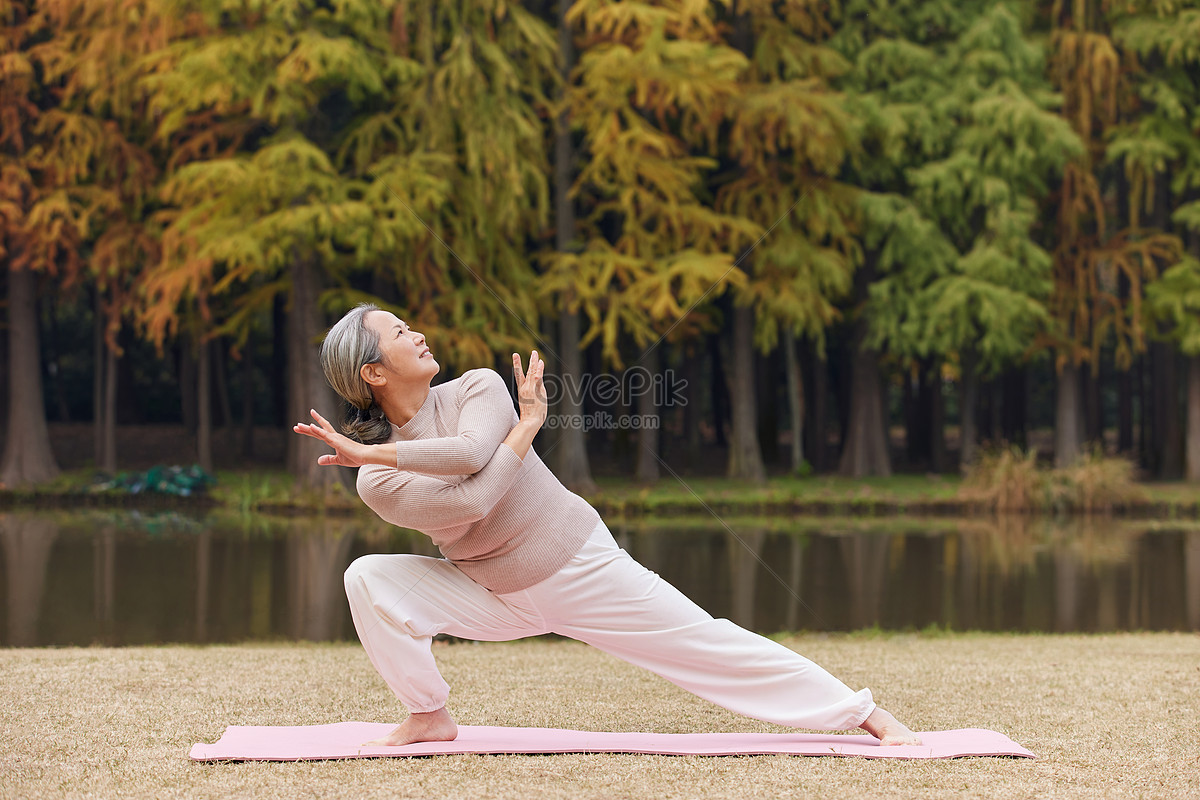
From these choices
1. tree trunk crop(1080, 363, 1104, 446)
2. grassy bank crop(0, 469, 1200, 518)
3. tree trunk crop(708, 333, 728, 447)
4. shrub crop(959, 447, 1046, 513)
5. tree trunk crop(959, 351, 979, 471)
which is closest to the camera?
grassy bank crop(0, 469, 1200, 518)

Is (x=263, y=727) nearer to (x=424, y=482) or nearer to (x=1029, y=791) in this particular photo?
(x=424, y=482)

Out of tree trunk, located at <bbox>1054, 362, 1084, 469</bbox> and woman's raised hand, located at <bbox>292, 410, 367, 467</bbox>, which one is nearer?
woman's raised hand, located at <bbox>292, 410, 367, 467</bbox>

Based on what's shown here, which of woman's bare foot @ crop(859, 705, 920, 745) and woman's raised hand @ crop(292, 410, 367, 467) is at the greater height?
woman's raised hand @ crop(292, 410, 367, 467)

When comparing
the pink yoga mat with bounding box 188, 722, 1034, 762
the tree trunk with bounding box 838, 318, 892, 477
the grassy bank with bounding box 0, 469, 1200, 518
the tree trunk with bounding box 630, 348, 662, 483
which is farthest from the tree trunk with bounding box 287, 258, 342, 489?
the pink yoga mat with bounding box 188, 722, 1034, 762

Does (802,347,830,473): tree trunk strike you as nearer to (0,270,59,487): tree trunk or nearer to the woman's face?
(0,270,59,487): tree trunk

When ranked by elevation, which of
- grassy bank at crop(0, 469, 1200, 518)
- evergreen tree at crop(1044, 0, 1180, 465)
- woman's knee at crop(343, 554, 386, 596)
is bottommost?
grassy bank at crop(0, 469, 1200, 518)

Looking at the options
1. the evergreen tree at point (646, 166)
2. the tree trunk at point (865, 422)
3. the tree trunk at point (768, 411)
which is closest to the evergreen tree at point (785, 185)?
the evergreen tree at point (646, 166)

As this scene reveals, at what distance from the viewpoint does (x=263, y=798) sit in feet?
11.1

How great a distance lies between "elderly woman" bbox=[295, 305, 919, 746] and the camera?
3.90 metres

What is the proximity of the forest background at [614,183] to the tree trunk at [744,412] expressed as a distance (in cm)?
7

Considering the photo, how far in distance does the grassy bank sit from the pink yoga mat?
12.2 meters

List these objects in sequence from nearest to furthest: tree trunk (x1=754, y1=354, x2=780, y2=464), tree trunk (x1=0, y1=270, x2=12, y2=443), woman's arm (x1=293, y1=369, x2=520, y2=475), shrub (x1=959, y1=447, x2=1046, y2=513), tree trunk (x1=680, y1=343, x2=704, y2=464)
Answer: woman's arm (x1=293, y1=369, x2=520, y2=475) < shrub (x1=959, y1=447, x2=1046, y2=513) < tree trunk (x1=0, y1=270, x2=12, y2=443) < tree trunk (x1=680, y1=343, x2=704, y2=464) < tree trunk (x1=754, y1=354, x2=780, y2=464)

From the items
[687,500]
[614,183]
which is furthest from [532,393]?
[614,183]

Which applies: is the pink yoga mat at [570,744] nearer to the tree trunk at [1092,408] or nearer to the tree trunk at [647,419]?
the tree trunk at [647,419]
